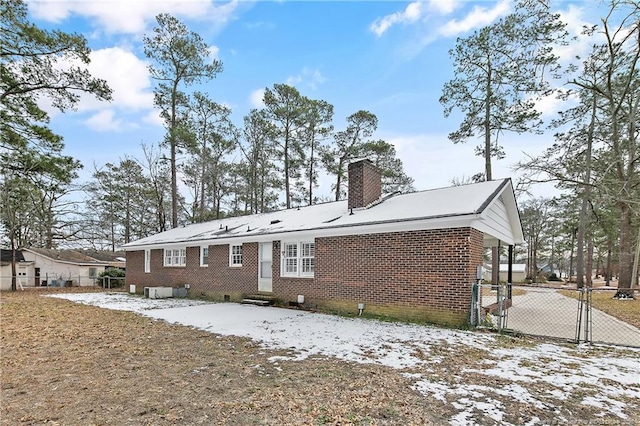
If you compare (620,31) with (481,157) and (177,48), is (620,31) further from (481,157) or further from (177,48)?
(177,48)

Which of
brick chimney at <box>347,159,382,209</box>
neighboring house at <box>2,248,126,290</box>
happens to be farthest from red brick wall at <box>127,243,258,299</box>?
neighboring house at <box>2,248,126,290</box>

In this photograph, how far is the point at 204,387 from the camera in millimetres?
4250

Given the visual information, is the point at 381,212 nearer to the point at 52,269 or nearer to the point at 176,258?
the point at 176,258

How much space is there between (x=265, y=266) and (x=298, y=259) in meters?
1.81

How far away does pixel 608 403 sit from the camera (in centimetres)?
387

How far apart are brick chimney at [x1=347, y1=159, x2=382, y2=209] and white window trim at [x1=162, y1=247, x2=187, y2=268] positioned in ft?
30.3

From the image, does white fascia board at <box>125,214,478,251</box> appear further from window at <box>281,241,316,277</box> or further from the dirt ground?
the dirt ground

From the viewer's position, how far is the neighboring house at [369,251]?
8.21 m

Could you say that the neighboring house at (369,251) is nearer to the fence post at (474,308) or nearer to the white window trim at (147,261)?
the fence post at (474,308)

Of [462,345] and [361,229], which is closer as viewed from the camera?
[462,345]

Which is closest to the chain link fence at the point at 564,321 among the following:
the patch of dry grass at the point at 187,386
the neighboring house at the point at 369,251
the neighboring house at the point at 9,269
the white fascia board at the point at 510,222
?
the neighboring house at the point at 369,251

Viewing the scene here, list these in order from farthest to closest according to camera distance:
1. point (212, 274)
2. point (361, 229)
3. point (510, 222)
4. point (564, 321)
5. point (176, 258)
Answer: point (176, 258) → point (212, 274) → point (510, 222) → point (361, 229) → point (564, 321)

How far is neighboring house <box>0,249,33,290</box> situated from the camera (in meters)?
23.9

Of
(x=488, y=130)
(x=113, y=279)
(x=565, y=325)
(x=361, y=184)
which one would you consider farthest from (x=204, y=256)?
(x=488, y=130)
